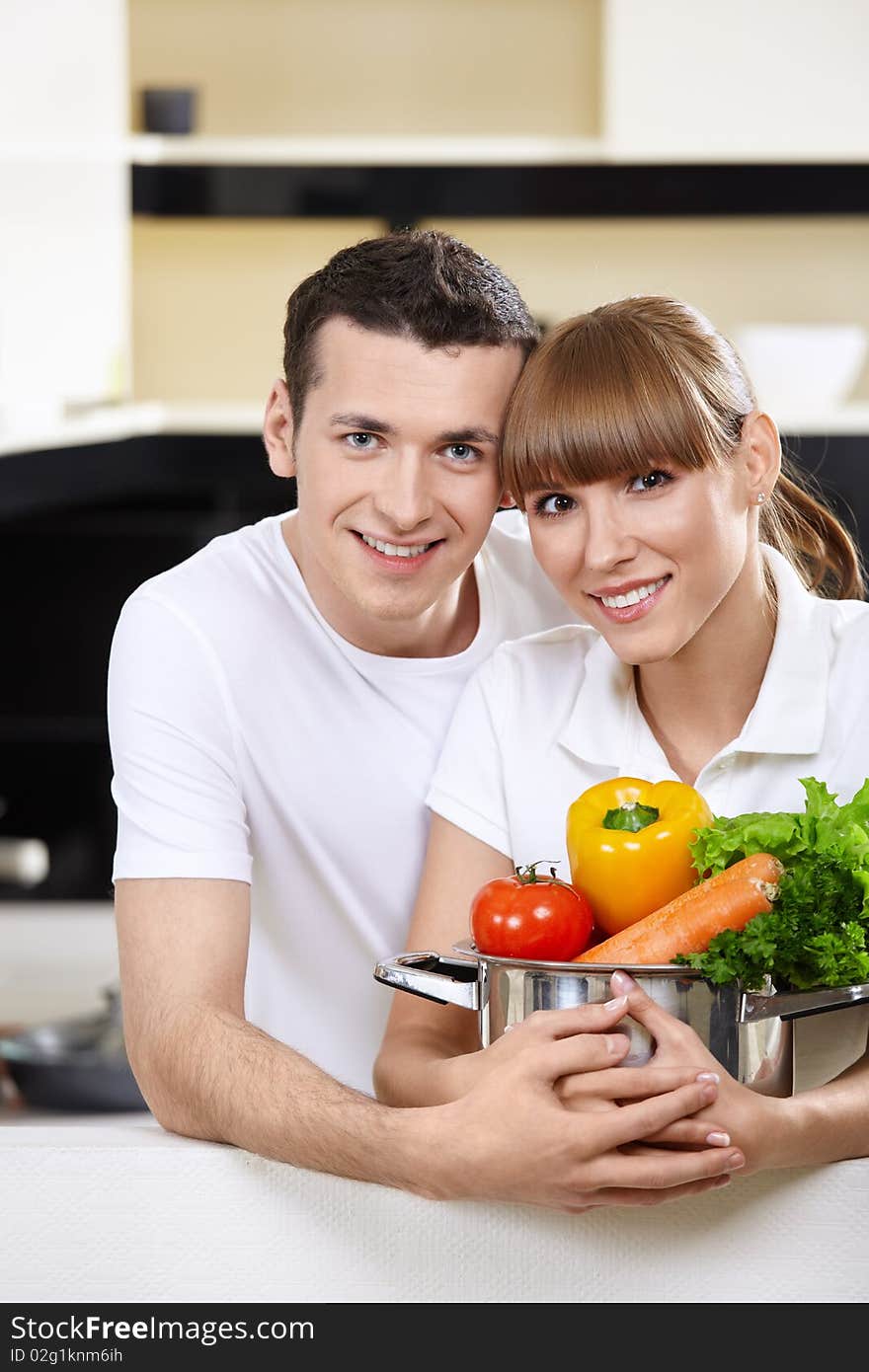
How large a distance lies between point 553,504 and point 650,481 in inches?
3.5

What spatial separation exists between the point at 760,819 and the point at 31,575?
3175 mm

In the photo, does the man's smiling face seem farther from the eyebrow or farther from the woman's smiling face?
the woman's smiling face

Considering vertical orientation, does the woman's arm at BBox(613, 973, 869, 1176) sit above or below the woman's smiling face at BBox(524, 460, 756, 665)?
below

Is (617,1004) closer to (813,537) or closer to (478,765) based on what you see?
(478,765)

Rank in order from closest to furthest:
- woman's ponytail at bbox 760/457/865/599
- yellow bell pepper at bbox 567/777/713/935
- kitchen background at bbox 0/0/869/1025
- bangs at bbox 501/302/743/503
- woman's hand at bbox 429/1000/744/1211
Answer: woman's hand at bbox 429/1000/744/1211 → yellow bell pepper at bbox 567/777/713/935 → bangs at bbox 501/302/743/503 → woman's ponytail at bbox 760/457/865/599 → kitchen background at bbox 0/0/869/1025

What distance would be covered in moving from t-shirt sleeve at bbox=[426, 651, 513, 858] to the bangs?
21cm

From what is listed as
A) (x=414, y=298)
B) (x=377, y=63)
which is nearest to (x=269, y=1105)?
(x=414, y=298)

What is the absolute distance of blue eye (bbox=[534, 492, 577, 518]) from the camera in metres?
1.36

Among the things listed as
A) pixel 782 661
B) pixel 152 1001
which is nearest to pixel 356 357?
pixel 782 661

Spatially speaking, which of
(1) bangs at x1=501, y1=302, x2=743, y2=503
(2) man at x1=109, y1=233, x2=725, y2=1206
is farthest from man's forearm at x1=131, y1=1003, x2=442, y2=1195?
(1) bangs at x1=501, y1=302, x2=743, y2=503

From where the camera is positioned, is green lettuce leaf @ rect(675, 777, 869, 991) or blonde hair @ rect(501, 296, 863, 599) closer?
green lettuce leaf @ rect(675, 777, 869, 991)

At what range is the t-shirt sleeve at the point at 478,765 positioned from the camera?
1.43 metres

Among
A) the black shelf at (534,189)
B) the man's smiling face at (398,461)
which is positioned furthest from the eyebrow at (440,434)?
the black shelf at (534,189)

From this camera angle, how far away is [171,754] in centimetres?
145
